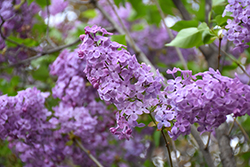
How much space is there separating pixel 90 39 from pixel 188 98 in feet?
0.77

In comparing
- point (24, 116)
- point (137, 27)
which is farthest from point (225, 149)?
point (137, 27)

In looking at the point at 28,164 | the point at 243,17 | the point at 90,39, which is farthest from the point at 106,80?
the point at 28,164

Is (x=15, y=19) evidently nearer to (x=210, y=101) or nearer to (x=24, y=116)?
(x=24, y=116)

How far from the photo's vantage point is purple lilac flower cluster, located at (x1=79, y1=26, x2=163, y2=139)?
52cm

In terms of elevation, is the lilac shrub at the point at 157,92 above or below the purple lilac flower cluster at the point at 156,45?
above

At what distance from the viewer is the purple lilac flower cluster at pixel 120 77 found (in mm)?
522

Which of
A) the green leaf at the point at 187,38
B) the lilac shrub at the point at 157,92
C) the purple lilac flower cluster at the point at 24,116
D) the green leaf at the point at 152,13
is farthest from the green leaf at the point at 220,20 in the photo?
the green leaf at the point at 152,13

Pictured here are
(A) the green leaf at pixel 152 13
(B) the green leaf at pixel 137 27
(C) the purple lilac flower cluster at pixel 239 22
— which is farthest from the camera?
(B) the green leaf at pixel 137 27

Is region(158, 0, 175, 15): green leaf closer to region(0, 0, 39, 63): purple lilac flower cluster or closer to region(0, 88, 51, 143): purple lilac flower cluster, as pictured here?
region(0, 0, 39, 63): purple lilac flower cluster

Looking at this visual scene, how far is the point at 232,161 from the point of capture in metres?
0.81

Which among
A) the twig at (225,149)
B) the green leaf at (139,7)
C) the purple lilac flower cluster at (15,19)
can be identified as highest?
the purple lilac flower cluster at (15,19)

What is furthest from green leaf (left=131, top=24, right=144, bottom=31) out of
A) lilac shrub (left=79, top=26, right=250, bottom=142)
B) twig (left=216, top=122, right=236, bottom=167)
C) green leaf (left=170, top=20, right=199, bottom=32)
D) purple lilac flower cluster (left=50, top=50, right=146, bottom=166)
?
lilac shrub (left=79, top=26, right=250, bottom=142)

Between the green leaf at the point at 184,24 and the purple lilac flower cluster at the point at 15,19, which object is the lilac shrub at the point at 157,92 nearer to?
the green leaf at the point at 184,24

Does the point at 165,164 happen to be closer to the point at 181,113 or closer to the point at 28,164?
the point at 28,164
